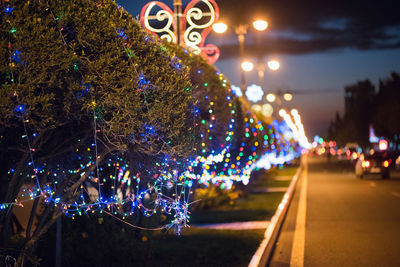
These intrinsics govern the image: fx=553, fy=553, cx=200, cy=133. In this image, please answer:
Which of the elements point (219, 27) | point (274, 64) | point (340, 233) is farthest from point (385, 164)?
point (340, 233)

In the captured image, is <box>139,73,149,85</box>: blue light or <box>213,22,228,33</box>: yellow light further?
<box>213,22,228,33</box>: yellow light

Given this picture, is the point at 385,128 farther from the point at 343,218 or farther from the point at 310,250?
the point at 310,250

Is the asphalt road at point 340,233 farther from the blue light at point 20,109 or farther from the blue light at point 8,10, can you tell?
the blue light at point 8,10

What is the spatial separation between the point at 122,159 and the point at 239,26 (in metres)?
17.9

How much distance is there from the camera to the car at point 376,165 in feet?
112

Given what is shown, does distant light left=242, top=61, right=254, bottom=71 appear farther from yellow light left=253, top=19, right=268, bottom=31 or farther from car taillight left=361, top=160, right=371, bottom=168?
car taillight left=361, top=160, right=371, bottom=168

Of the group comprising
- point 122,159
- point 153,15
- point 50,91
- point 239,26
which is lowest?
point 122,159

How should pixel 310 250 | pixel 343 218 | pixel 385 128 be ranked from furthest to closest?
pixel 385 128
pixel 343 218
pixel 310 250

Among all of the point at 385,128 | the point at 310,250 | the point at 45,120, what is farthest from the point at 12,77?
the point at 385,128

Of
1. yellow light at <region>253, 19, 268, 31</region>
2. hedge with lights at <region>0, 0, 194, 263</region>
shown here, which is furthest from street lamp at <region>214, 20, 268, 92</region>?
hedge with lights at <region>0, 0, 194, 263</region>

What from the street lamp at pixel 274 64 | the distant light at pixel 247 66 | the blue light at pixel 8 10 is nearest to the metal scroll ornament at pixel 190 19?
the blue light at pixel 8 10

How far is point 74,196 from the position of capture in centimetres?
646

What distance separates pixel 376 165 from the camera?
113ft

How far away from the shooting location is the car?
112 ft
